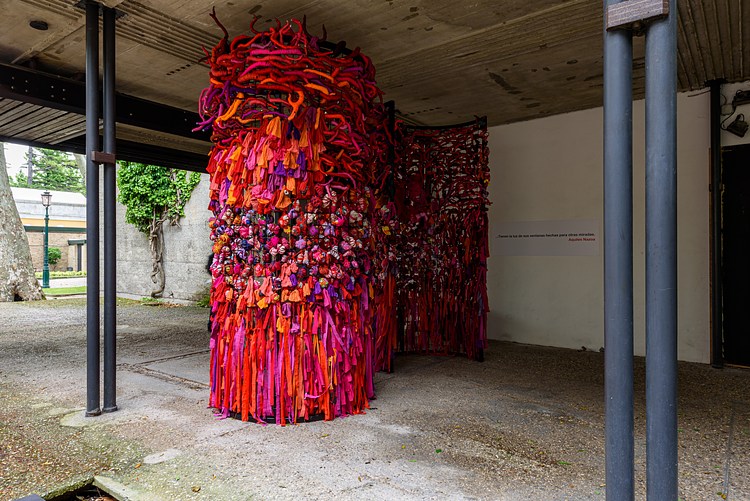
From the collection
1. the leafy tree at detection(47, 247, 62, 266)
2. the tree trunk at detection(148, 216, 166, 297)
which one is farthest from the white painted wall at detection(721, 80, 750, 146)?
the leafy tree at detection(47, 247, 62, 266)

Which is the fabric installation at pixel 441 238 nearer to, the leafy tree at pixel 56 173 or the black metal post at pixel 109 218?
the black metal post at pixel 109 218

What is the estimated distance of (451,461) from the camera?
7.53 ft

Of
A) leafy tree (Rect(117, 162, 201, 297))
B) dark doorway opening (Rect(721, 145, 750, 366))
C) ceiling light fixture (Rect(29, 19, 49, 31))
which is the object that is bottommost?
dark doorway opening (Rect(721, 145, 750, 366))

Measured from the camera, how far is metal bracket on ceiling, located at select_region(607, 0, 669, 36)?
1.17m

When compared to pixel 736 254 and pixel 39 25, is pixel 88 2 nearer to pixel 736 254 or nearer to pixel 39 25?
pixel 39 25

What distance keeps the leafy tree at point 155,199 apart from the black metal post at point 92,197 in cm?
691

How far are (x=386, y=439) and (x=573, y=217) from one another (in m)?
3.54

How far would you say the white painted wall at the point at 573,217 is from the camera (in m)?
4.45

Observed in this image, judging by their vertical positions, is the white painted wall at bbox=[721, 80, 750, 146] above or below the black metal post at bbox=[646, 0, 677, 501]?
above

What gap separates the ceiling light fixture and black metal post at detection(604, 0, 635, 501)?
11.6 feet

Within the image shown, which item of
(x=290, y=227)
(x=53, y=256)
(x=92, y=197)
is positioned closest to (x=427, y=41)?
(x=290, y=227)

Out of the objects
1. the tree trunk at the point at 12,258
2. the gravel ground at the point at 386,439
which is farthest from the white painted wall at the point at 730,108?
the tree trunk at the point at 12,258

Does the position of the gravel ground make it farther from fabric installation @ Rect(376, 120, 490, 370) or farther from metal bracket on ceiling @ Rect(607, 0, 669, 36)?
metal bracket on ceiling @ Rect(607, 0, 669, 36)

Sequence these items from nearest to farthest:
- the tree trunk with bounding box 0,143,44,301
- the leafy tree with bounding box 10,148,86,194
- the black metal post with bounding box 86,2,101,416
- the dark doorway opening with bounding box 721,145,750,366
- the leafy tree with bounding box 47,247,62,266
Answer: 1. the black metal post with bounding box 86,2,101,416
2. the dark doorway opening with bounding box 721,145,750,366
3. the tree trunk with bounding box 0,143,44,301
4. the leafy tree with bounding box 47,247,62,266
5. the leafy tree with bounding box 10,148,86,194
